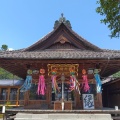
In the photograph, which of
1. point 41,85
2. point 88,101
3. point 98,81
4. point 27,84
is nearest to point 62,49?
point 41,85

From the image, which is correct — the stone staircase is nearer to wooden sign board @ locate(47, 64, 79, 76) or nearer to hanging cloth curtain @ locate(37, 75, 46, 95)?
hanging cloth curtain @ locate(37, 75, 46, 95)

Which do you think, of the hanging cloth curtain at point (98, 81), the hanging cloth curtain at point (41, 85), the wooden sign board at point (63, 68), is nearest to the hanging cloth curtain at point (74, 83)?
the wooden sign board at point (63, 68)

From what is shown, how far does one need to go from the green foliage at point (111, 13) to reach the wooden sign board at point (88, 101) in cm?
508

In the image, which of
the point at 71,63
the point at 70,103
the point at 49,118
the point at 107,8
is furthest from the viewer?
the point at 71,63

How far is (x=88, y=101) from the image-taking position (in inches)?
459

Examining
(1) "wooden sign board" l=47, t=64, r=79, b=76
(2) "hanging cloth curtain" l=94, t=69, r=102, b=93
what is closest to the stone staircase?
(2) "hanging cloth curtain" l=94, t=69, r=102, b=93

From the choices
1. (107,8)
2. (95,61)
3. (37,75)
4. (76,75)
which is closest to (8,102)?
(37,75)

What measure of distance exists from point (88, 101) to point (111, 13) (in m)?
6.29

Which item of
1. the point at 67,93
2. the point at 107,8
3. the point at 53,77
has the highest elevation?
the point at 107,8

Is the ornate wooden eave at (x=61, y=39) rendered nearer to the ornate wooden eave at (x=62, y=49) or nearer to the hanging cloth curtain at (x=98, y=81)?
the ornate wooden eave at (x=62, y=49)

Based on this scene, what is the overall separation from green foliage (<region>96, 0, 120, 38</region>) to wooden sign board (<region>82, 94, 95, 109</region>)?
16.7ft

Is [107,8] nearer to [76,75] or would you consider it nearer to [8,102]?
[76,75]

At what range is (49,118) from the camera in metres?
9.39

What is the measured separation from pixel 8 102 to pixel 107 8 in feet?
64.2
